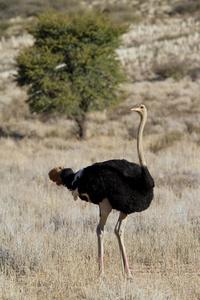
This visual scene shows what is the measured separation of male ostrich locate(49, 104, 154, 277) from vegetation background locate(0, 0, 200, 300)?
0.51 m

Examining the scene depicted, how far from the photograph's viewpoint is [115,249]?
521cm

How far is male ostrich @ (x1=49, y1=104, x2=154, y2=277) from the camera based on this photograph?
4.05 meters

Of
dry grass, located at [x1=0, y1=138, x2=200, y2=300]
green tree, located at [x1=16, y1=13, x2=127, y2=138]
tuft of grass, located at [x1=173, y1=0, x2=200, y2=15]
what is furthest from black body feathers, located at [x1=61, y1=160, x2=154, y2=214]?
tuft of grass, located at [x1=173, y1=0, x2=200, y2=15]

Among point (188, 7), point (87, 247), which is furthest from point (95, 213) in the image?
point (188, 7)

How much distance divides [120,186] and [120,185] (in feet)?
0.04

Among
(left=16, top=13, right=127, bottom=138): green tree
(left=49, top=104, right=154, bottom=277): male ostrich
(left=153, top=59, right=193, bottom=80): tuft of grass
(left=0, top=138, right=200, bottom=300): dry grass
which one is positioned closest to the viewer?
(left=0, top=138, right=200, bottom=300): dry grass

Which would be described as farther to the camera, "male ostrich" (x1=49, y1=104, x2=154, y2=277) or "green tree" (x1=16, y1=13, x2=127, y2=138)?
"green tree" (x1=16, y1=13, x2=127, y2=138)

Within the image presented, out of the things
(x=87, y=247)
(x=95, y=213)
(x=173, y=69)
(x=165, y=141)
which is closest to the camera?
(x=87, y=247)

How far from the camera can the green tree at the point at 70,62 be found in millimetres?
16781

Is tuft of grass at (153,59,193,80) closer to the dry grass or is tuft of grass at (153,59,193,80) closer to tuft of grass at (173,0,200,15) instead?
the dry grass

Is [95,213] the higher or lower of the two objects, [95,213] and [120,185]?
the lower

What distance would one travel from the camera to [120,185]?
4.11 m

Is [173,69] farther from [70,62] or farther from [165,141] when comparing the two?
[165,141]

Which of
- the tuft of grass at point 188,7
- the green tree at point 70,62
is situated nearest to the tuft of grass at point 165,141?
the green tree at point 70,62
